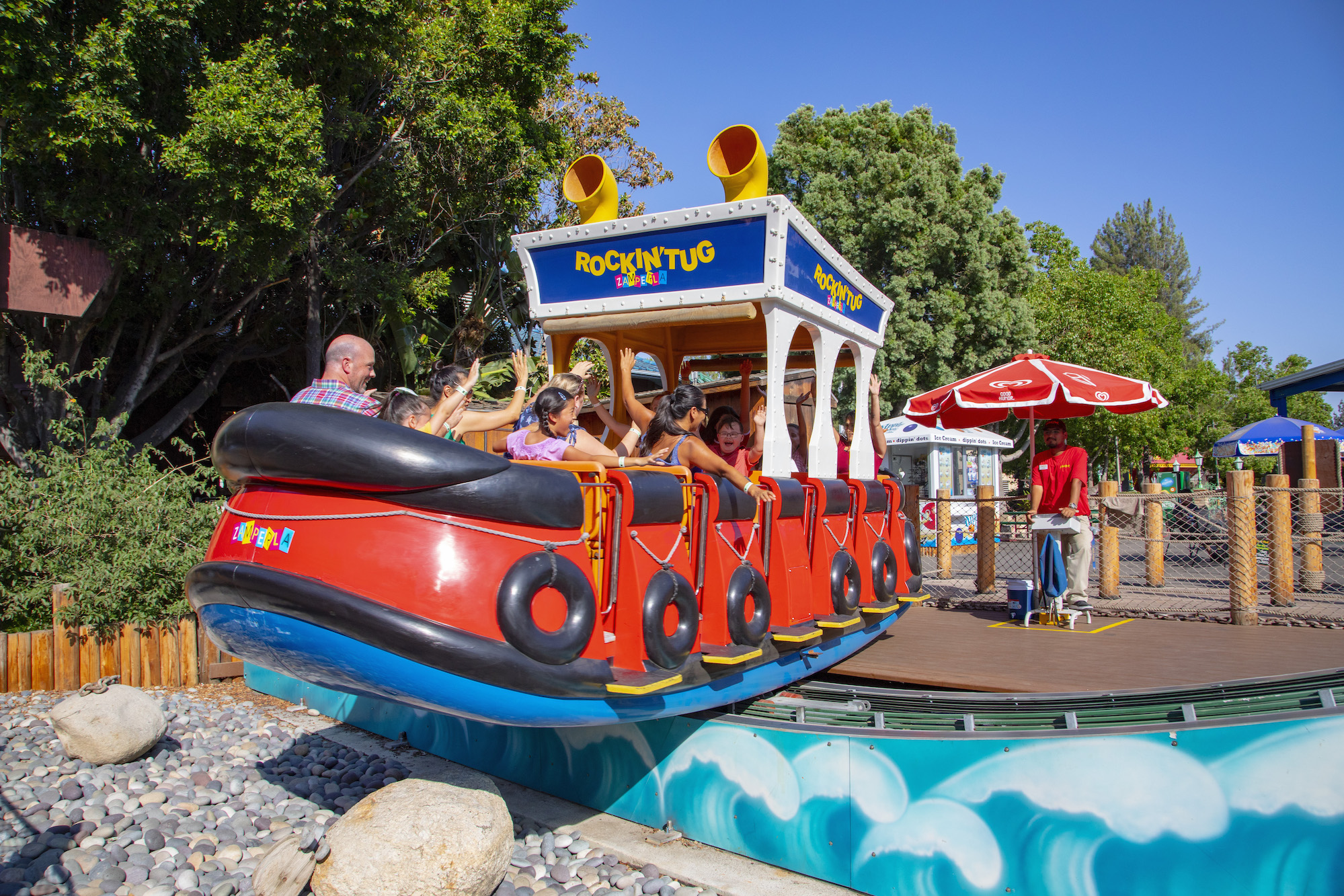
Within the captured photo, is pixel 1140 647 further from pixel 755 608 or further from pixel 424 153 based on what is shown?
pixel 424 153

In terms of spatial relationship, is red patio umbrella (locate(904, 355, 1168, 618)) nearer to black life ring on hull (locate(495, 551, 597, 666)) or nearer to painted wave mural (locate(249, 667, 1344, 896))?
painted wave mural (locate(249, 667, 1344, 896))

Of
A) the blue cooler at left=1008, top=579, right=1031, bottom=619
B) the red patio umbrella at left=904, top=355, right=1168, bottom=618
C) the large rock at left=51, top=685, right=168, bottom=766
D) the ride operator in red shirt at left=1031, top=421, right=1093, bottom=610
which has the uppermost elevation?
the red patio umbrella at left=904, top=355, right=1168, bottom=618

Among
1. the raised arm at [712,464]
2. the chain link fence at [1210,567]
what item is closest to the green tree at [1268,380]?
the chain link fence at [1210,567]

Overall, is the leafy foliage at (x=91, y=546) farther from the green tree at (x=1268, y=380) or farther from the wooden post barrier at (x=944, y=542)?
the green tree at (x=1268, y=380)

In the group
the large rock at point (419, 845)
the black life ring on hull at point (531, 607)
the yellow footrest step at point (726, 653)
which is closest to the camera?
the black life ring on hull at point (531, 607)

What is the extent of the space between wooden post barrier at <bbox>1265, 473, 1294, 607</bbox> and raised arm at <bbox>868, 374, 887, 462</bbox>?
141 inches

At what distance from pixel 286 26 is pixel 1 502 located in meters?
6.12

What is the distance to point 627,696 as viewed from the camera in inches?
130

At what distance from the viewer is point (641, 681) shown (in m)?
3.17

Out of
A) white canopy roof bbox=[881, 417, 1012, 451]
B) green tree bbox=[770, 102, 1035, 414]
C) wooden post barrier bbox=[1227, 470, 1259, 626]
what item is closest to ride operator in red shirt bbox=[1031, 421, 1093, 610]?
wooden post barrier bbox=[1227, 470, 1259, 626]

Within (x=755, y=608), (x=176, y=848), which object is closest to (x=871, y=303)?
(x=755, y=608)

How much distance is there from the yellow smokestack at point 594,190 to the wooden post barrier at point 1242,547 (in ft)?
17.1

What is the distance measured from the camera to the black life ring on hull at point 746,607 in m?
3.77

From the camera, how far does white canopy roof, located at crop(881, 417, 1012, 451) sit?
719 inches
